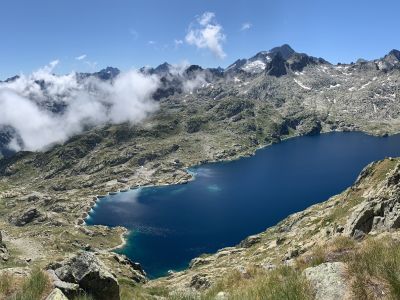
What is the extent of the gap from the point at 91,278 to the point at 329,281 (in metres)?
10.1

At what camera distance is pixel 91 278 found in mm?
18062

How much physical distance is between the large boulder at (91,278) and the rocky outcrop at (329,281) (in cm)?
869

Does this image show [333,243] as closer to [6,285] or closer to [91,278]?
[91,278]

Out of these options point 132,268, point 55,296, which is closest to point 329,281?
point 55,296

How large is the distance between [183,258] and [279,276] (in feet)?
613

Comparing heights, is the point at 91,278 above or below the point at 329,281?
above

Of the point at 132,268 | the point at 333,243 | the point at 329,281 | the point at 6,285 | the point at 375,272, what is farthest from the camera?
the point at 132,268

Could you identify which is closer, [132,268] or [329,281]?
[329,281]

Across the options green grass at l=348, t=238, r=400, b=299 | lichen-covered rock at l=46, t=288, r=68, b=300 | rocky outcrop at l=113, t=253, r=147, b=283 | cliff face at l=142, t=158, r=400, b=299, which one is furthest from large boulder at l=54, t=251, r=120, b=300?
rocky outcrop at l=113, t=253, r=147, b=283

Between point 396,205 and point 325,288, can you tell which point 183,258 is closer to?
point 396,205

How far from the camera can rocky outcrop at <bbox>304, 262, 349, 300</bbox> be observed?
11.8 m

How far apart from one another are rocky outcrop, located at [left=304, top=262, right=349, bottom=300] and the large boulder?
869 centimetres

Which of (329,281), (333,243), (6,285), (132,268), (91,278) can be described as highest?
(6,285)

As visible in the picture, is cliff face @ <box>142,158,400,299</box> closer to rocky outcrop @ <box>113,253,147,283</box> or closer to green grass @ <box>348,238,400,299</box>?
green grass @ <box>348,238,400,299</box>
